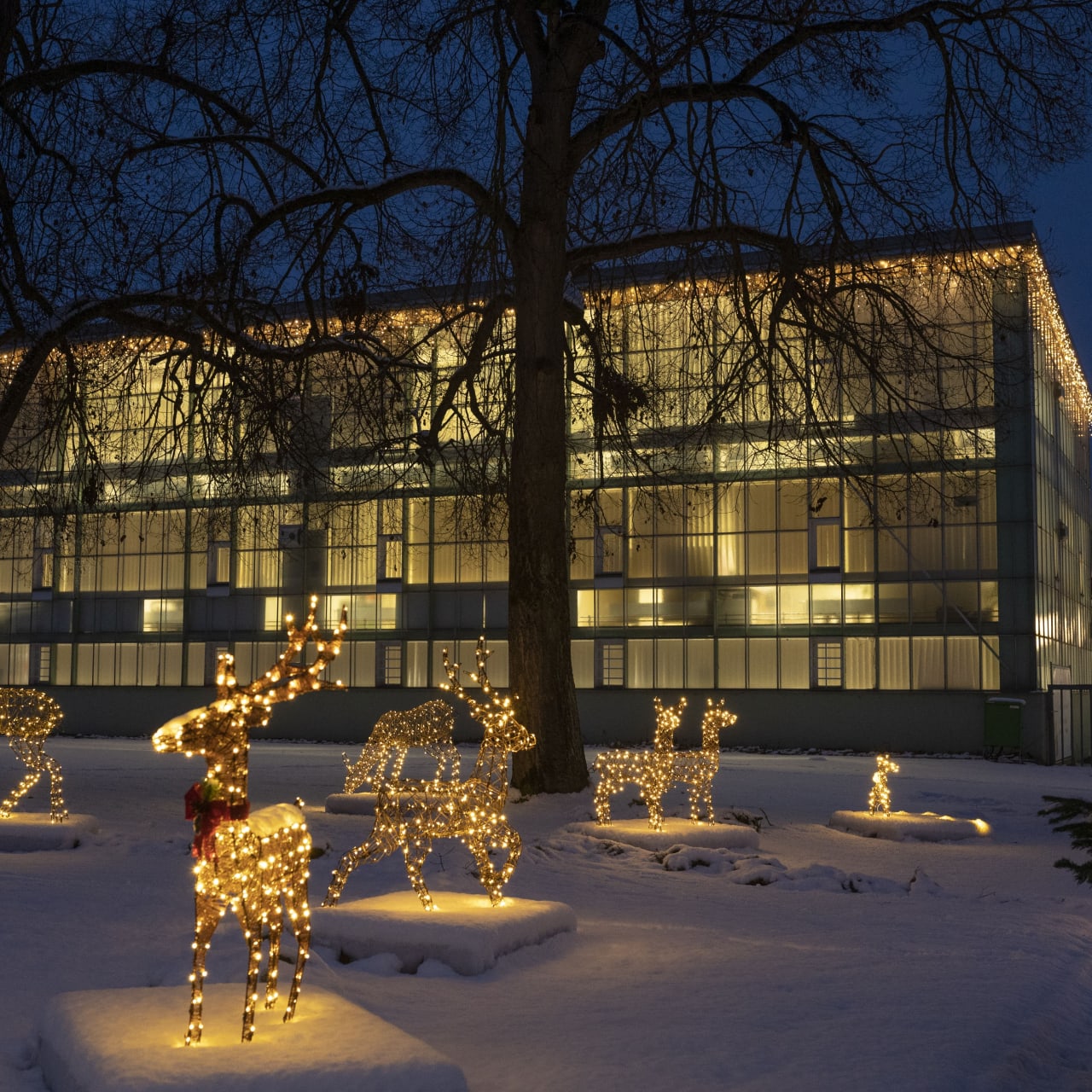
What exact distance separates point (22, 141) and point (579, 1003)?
12.0m

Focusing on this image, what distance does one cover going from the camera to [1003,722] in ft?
122

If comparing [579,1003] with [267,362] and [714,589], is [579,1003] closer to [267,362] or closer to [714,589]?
[267,362]

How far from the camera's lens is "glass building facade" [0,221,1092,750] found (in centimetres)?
3903

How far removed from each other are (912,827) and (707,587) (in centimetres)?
2724

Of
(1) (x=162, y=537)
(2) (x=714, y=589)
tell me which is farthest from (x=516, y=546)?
(1) (x=162, y=537)

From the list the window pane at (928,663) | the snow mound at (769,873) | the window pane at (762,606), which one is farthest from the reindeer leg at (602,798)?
the window pane at (762,606)

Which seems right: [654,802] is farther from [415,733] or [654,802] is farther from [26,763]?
[26,763]

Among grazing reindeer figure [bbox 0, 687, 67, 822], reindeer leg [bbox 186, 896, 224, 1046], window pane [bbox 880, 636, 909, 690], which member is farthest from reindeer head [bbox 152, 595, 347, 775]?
window pane [bbox 880, 636, 909, 690]

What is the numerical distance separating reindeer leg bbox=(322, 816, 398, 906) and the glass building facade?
25.9 m

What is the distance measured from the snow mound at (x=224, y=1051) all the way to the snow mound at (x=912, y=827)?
10554mm

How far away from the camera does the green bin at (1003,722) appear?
37.1 m

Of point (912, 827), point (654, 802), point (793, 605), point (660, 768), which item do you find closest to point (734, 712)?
point (793, 605)

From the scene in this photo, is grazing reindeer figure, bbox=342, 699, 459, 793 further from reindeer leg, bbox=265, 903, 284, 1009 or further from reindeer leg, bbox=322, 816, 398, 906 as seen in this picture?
reindeer leg, bbox=265, 903, 284, 1009

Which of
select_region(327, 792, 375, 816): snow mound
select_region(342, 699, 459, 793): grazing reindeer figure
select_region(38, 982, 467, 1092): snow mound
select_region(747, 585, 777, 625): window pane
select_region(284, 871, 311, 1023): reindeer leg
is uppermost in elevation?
select_region(747, 585, 777, 625): window pane
